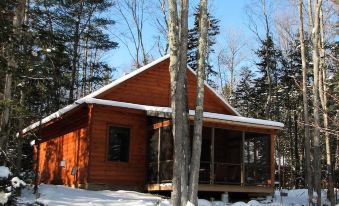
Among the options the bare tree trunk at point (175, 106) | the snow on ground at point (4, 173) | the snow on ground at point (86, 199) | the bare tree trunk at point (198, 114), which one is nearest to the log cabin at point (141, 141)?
the snow on ground at point (86, 199)

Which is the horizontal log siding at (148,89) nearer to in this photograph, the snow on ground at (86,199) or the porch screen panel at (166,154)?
the porch screen panel at (166,154)

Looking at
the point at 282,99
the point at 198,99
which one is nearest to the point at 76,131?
the point at 198,99

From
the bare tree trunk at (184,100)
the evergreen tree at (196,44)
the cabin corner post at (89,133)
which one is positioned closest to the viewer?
the bare tree trunk at (184,100)

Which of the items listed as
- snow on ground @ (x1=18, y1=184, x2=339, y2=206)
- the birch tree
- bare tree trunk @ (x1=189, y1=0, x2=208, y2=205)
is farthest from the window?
bare tree trunk @ (x1=189, y1=0, x2=208, y2=205)

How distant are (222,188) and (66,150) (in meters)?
7.25

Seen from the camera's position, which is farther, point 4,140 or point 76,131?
point 76,131

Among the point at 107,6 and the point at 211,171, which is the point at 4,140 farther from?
the point at 107,6

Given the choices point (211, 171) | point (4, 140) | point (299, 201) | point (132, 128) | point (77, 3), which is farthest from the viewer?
point (77, 3)

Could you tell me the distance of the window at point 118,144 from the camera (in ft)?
57.8

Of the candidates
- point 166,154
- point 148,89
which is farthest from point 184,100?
point 148,89

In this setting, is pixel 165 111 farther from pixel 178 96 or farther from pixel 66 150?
pixel 66 150

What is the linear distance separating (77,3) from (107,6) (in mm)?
2250

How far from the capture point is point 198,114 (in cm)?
1314

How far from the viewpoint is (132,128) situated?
59.2 feet
